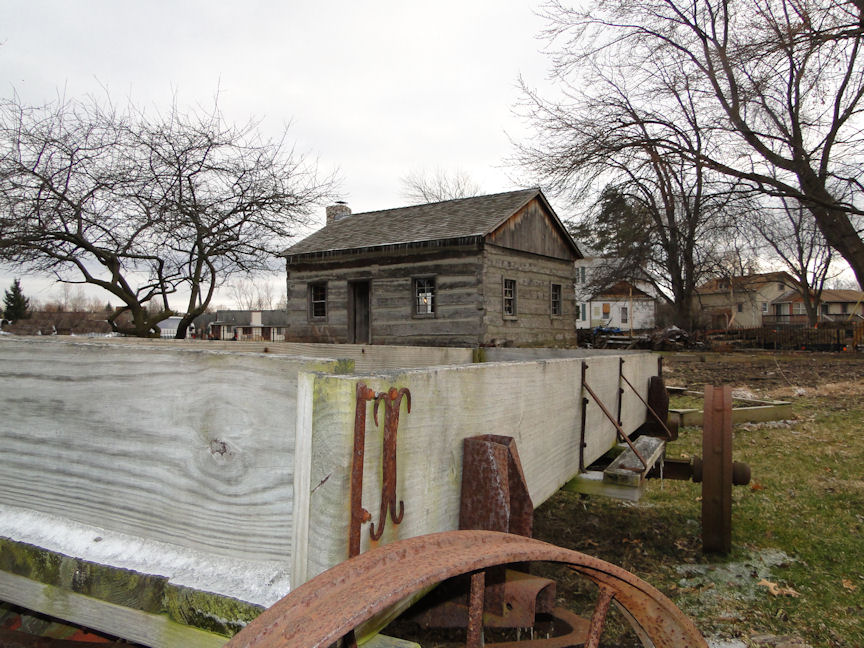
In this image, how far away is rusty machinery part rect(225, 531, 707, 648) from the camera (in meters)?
0.64

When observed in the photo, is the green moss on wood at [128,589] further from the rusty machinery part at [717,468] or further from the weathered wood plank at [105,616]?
the rusty machinery part at [717,468]

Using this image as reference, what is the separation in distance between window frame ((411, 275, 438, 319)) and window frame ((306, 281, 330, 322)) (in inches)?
136

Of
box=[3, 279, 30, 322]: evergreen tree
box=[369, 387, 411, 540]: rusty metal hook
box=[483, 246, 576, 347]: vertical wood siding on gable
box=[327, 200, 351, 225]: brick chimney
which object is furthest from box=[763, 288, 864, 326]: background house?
box=[3, 279, 30, 322]: evergreen tree

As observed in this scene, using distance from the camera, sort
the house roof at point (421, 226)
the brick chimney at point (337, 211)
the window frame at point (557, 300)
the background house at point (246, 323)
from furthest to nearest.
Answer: the background house at point (246, 323) → the brick chimney at point (337, 211) → the window frame at point (557, 300) → the house roof at point (421, 226)

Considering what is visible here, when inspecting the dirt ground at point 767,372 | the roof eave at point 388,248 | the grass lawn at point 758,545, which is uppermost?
the roof eave at point 388,248

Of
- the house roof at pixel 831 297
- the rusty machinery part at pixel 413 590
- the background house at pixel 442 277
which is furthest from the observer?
the house roof at pixel 831 297

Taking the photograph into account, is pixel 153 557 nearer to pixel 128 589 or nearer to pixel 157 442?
pixel 128 589

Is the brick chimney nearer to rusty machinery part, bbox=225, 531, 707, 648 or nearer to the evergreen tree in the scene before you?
rusty machinery part, bbox=225, 531, 707, 648

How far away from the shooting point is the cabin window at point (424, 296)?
15789 millimetres

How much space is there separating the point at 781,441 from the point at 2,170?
53.3ft

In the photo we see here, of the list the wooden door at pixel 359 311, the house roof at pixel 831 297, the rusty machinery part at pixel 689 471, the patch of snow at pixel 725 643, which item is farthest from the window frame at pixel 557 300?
the house roof at pixel 831 297

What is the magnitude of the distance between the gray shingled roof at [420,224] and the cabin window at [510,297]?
2121mm

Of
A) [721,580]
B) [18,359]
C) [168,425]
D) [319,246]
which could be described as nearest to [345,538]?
[168,425]

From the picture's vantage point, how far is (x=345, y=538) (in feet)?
2.75
